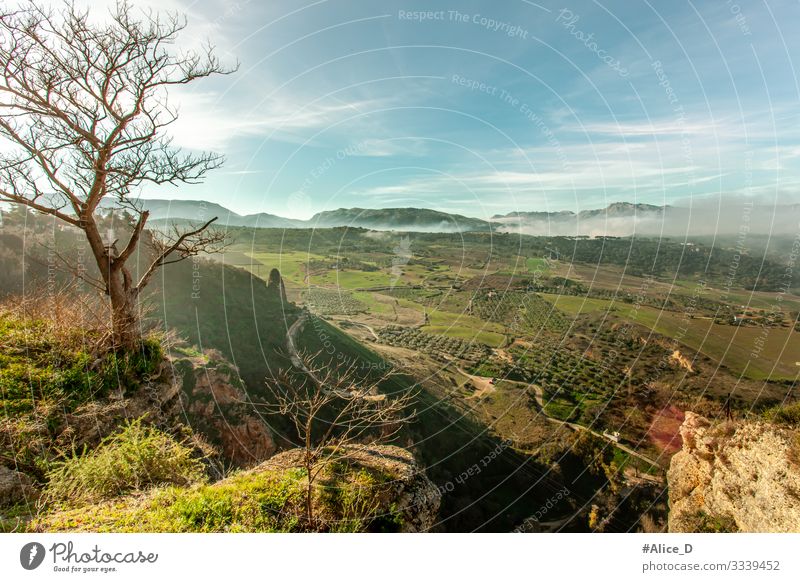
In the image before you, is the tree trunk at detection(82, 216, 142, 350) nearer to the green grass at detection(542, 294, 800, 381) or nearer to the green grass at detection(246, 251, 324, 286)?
the green grass at detection(246, 251, 324, 286)

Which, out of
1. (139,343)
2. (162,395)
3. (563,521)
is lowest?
(563,521)

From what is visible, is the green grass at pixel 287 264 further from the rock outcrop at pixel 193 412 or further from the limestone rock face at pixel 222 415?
the limestone rock face at pixel 222 415

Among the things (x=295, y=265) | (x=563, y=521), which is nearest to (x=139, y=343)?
(x=563, y=521)

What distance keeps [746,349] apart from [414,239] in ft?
99.9

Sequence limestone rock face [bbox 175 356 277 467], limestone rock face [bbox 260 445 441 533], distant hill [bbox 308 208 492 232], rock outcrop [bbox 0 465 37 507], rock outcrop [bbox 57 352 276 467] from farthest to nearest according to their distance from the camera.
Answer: distant hill [bbox 308 208 492 232]
limestone rock face [bbox 175 356 277 467]
rock outcrop [bbox 57 352 276 467]
limestone rock face [bbox 260 445 441 533]
rock outcrop [bbox 0 465 37 507]

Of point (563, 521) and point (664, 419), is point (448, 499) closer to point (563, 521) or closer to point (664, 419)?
point (563, 521)

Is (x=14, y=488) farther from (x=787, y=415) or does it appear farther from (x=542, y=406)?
(x=542, y=406)

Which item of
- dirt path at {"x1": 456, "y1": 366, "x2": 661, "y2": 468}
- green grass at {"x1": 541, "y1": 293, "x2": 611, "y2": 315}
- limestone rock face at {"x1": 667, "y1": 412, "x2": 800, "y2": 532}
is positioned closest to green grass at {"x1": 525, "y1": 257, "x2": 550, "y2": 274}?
green grass at {"x1": 541, "y1": 293, "x2": 611, "y2": 315}

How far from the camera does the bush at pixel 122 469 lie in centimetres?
522

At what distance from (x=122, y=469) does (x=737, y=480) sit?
41.4 ft

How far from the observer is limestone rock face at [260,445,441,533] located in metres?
5.77

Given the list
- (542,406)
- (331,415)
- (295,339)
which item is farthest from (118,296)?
(542,406)

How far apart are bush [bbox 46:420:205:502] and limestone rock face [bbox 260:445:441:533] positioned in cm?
144

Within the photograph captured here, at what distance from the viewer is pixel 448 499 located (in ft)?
61.7
